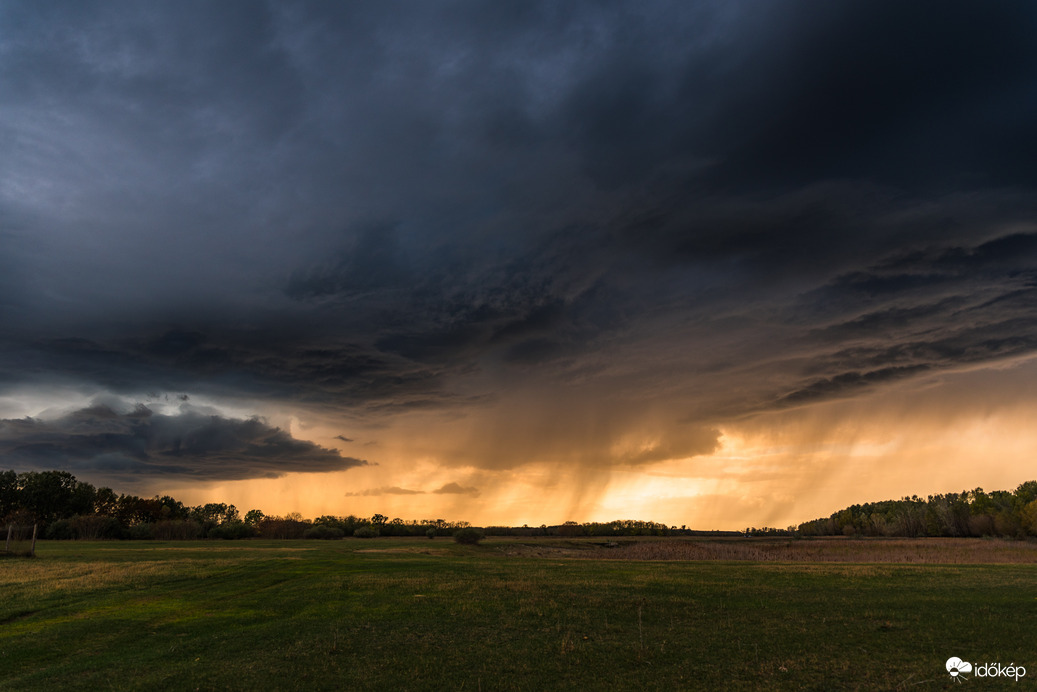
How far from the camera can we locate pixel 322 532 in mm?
130500

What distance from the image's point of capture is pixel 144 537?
117m

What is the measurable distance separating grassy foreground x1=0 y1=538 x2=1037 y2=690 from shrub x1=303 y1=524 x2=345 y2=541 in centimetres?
9812

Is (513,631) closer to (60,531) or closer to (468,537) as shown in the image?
(468,537)

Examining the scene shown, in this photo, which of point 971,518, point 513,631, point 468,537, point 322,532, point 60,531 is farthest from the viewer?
point 971,518

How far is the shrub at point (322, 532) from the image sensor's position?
427 feet

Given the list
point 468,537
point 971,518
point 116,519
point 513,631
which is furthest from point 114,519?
point 971,518

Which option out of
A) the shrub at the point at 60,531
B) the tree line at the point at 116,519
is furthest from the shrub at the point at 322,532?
the shrub at the point at 60,531

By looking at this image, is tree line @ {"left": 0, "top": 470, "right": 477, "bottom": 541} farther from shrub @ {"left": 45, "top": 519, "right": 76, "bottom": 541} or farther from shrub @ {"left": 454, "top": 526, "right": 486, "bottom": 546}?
shrub @ {"left": 454, "top": 526, "right": 486, "bottom": 546}

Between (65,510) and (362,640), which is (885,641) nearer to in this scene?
(362,640)

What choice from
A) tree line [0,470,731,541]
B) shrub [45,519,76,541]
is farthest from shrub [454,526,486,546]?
shrub [45,519,76,541]

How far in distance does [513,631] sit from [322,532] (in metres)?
124

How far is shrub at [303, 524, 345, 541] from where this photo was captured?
130 m

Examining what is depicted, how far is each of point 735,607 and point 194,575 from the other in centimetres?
3794

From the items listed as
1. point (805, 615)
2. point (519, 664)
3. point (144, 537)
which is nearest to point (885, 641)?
point (805, 615)
